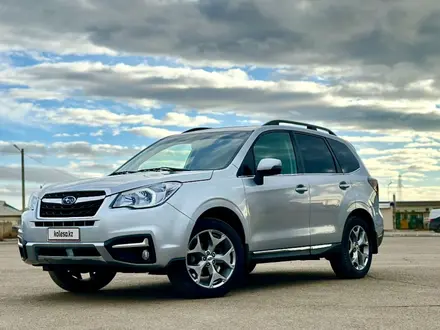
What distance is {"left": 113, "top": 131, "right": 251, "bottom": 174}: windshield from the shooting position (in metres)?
9.06

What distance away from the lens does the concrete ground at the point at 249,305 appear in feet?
21.6

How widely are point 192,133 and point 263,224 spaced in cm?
162

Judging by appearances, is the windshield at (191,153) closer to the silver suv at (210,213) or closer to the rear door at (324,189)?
the silver suv at (210,213)

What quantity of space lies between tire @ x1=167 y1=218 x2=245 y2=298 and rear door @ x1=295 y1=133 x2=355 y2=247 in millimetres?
1693

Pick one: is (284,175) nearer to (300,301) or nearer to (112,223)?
(300,301)

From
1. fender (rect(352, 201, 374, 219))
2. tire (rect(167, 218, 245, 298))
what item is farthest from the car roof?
tire (rect(167, 218, 245, 298))

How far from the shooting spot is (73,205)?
8117mm

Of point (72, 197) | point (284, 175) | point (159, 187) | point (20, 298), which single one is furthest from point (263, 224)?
point (20, 298)

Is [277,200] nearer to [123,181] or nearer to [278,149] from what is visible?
[278,149]

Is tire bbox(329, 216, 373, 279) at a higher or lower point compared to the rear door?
lower

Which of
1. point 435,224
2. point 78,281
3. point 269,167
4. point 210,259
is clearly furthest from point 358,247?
point 435,224

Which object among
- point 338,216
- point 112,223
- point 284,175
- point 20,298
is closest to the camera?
point 112,223

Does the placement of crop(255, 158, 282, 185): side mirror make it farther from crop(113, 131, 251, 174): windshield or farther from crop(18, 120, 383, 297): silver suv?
crop(113, 131, 251, 174): windshield

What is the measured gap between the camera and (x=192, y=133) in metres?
10.1
